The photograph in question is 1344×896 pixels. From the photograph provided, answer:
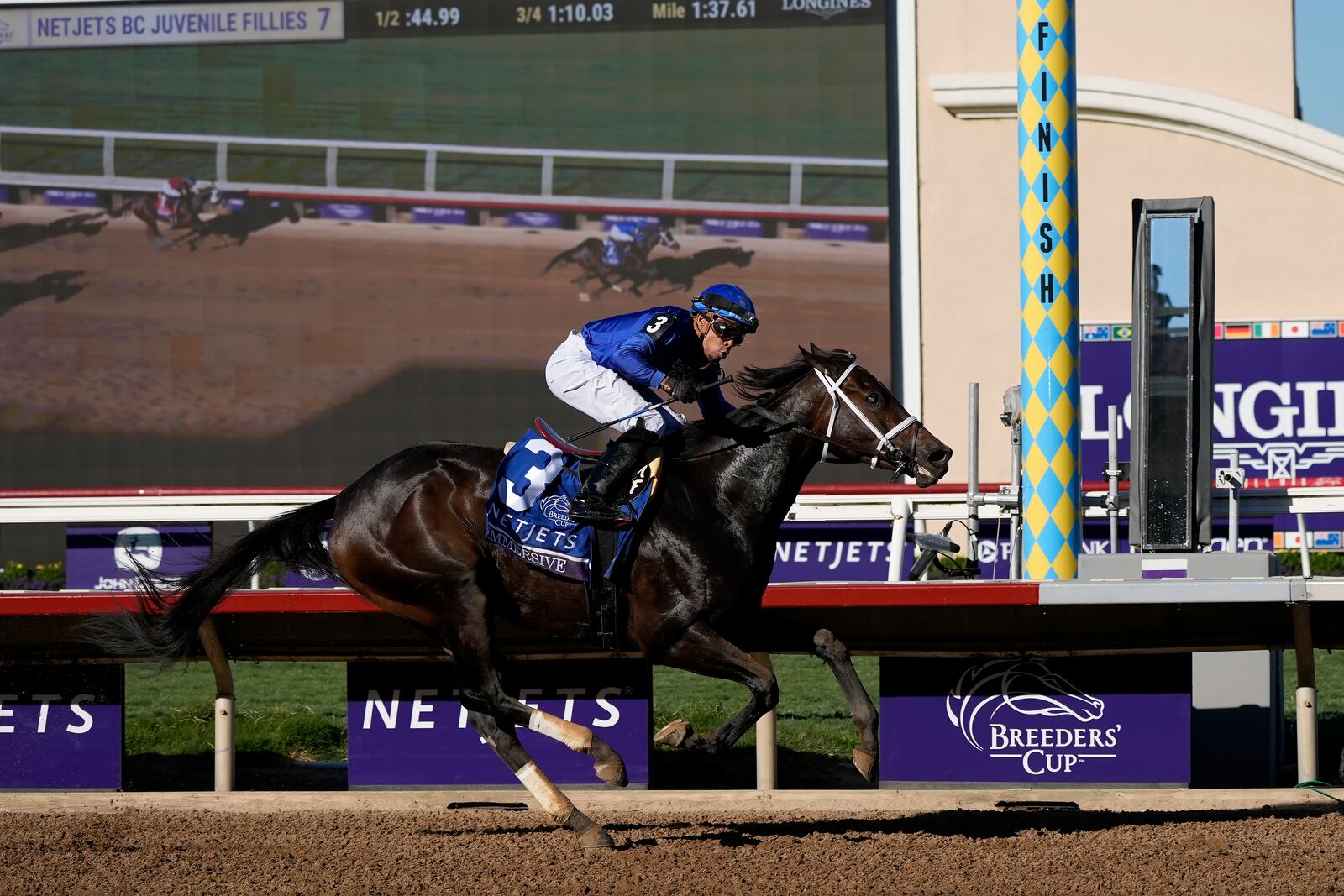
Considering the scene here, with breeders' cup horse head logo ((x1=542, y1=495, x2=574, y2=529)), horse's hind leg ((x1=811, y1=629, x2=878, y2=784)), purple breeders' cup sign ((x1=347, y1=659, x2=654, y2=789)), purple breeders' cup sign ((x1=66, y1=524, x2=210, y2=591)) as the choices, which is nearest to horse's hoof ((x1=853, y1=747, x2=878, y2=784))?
horse's hind leg ((x1=811, y1=629, x2=878, y2=784))

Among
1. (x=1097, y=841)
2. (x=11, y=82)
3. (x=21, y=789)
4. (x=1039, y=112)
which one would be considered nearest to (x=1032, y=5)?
(x=1039, y=112)

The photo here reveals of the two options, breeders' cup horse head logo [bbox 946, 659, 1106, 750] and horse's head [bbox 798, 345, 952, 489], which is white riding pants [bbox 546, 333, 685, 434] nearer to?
horse's head [bbox 798, 345, 952, 489]

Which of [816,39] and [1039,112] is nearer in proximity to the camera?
[1039,112]

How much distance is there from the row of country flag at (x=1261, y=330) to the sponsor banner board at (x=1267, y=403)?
0.03 meters

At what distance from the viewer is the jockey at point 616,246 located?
15.0m

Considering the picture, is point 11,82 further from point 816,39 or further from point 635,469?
point 635,469

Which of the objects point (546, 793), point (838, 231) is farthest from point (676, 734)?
point (838, 231)

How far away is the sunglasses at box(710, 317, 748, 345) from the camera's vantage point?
209 inches

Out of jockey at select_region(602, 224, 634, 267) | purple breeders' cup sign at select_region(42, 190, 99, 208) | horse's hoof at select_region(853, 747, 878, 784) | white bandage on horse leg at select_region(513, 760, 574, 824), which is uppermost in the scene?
purple breeders' cup sign at select_region(42, 190, 99, 208)

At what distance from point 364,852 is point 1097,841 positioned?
237 cm

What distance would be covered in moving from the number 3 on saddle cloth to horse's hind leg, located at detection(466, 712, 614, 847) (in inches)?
18.6

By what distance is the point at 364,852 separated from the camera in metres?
5.17

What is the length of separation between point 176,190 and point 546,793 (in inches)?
459

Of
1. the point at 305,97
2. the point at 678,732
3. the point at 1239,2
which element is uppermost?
the point at 1239,2
